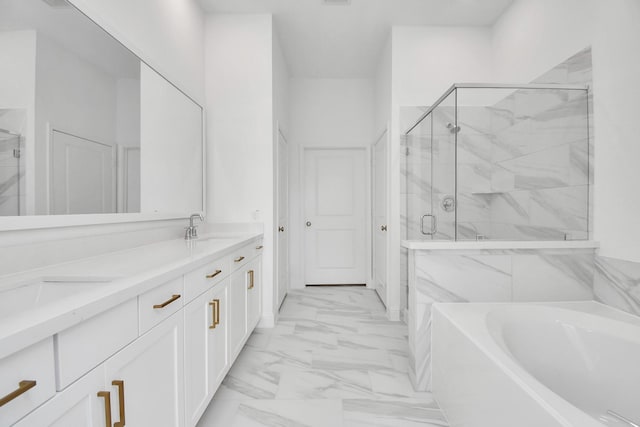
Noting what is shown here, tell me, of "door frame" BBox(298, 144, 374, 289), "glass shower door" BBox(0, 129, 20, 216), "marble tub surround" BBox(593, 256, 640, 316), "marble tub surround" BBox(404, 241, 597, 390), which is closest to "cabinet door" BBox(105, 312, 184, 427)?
"glass shower door" BBox(0, 129, 20, 216)

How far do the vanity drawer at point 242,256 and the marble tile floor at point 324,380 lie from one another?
696 millimetres

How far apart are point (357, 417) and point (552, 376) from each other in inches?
36.8

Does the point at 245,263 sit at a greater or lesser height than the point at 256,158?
lesser

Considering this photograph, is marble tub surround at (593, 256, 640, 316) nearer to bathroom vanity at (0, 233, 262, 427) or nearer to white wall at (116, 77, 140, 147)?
bathroom vanity at (0, 233, 262, 427)

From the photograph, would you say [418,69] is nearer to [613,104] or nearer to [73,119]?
[613,104]

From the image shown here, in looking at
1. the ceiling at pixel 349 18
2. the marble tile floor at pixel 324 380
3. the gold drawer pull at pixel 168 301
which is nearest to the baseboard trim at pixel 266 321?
the marble tile floor at pixel 324 380

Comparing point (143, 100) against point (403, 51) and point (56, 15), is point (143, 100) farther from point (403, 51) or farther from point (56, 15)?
point (403, 51)

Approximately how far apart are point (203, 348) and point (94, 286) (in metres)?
0.59

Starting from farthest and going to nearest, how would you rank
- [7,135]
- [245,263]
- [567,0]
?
[245,263] → [567,0] → [7,135]

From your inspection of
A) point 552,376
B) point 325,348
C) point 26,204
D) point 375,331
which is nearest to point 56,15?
point 26,204

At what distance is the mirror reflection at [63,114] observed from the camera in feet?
3.54

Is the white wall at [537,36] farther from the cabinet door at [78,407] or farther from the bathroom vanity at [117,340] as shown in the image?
the cabinet door at [78,407]

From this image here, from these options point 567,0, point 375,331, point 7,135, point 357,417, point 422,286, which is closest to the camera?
point 7,135

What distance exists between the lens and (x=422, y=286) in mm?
1774
